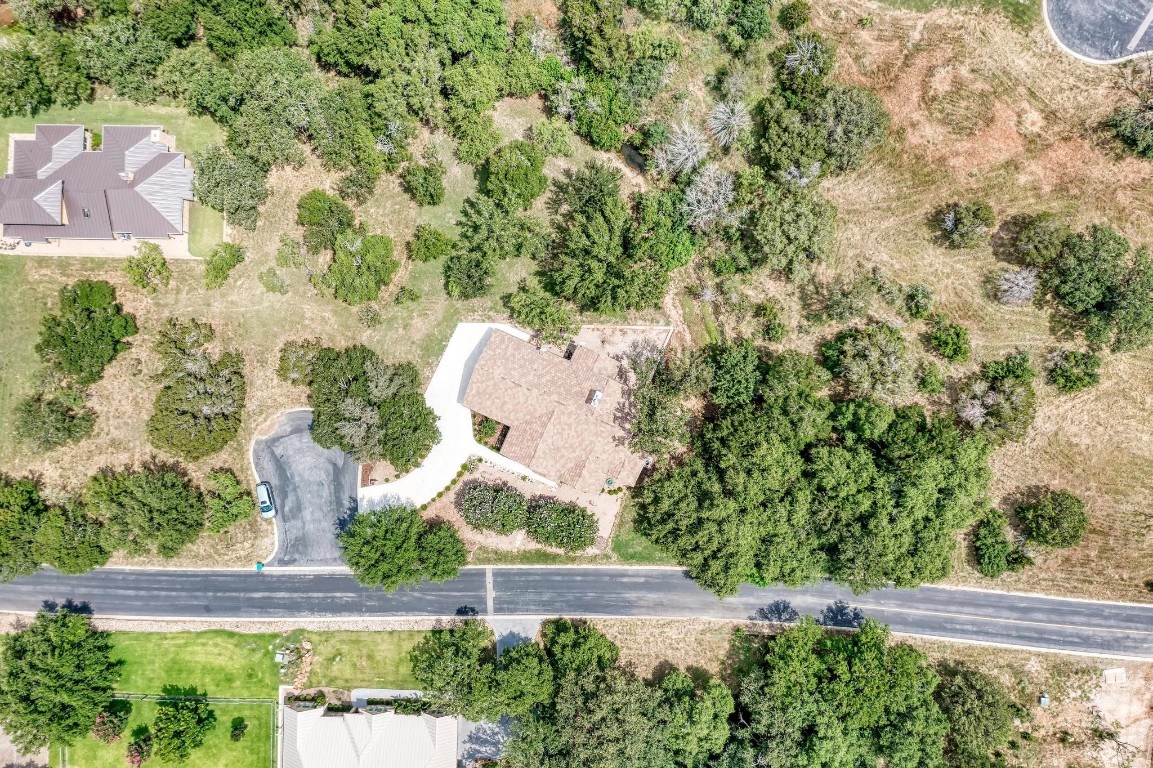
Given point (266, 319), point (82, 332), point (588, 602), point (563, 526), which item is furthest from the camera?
point (588, 602)

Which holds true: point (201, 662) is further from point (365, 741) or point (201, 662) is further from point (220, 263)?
point (220, 263)

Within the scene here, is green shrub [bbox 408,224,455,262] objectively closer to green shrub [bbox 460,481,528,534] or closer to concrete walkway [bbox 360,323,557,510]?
concrete walkway [bbox 360,323,557,510]

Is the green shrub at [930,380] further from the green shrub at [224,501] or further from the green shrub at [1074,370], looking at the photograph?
the green shrub at [224,501]

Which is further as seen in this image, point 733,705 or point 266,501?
point 266,501

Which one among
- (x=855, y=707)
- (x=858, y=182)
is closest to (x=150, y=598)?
(x=855, y=707)

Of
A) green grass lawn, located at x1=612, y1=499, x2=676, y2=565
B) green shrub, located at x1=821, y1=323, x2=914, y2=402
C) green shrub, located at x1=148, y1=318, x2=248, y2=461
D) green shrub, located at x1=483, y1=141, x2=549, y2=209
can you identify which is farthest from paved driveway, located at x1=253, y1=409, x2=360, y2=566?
green shrub, located at x1=821, y1=323, x2=914, y2=402

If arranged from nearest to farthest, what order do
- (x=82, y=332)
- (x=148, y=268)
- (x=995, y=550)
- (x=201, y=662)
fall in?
(x=82, y=332) < (x=995, y=550) < (x=148, y=268) < (x=201, y=662)

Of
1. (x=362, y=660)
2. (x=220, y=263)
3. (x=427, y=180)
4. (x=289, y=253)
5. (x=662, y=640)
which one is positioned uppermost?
(x=427, y=180)

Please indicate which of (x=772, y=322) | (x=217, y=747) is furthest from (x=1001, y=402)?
(x=217, y=747)

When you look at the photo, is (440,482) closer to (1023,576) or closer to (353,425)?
(353,425)
